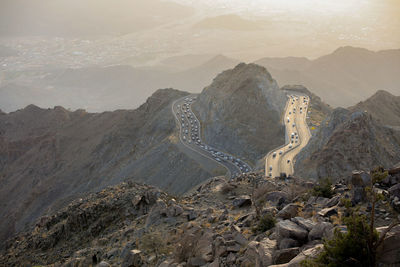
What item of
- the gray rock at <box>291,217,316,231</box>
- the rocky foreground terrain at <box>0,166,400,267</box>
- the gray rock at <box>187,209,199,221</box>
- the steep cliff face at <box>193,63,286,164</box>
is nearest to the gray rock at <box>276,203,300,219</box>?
the rocky foreground terrain at <box>0,166,400,267</box>

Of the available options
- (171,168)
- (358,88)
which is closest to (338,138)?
(171,168)

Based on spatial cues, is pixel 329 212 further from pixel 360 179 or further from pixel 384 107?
pixel 384 107

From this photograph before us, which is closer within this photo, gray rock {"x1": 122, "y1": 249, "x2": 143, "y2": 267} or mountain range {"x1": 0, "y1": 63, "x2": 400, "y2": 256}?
gray rock {"x1": 122, "y1": 249, "x2": 143, "y2": 267}

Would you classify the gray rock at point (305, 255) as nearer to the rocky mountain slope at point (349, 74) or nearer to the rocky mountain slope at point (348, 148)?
the rocky mountain slope at point (348, 148)

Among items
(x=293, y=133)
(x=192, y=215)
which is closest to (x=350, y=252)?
(x=192, y=215)

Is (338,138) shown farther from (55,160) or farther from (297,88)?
(55,160)

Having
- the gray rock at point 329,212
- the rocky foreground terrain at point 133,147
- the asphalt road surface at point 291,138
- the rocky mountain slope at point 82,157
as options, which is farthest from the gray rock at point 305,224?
the rocky mountain slope at point 82,157

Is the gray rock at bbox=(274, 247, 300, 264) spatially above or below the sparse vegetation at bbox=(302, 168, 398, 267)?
below

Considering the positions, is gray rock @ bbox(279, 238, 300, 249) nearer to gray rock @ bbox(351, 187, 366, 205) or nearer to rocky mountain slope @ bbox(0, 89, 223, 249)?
gray rock @ bbox(351, 187, 366, 205)
